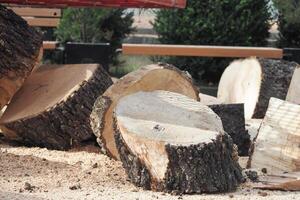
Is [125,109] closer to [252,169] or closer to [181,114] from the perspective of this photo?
[181,114]

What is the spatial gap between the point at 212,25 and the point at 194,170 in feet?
21.1

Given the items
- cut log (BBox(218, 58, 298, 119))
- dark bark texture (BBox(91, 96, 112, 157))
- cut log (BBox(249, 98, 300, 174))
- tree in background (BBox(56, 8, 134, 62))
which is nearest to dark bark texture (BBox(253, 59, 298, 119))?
cut log (BBox(218, 58, 298, 119))

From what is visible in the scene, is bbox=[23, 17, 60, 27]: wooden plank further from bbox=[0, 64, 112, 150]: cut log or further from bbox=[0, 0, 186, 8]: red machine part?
bbox=[0, 0, 186, 8]: red machine part

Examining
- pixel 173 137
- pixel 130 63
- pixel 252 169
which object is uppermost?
pixel 173 137

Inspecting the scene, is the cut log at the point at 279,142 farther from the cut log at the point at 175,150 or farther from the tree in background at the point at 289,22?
the tree in background at the point at 289,22

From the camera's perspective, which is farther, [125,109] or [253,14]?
[253,14]

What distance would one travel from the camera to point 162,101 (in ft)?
16.6

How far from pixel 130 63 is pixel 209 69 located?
7.75 ft

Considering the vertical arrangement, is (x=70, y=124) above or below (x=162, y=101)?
below

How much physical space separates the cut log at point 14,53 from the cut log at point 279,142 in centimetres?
194

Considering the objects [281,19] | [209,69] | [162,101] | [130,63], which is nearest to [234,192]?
[162,101]

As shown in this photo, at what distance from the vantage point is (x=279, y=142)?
5.33 metres

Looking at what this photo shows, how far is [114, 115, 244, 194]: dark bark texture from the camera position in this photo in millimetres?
4371

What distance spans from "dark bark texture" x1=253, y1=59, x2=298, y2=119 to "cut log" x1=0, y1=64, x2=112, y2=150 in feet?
7.17
